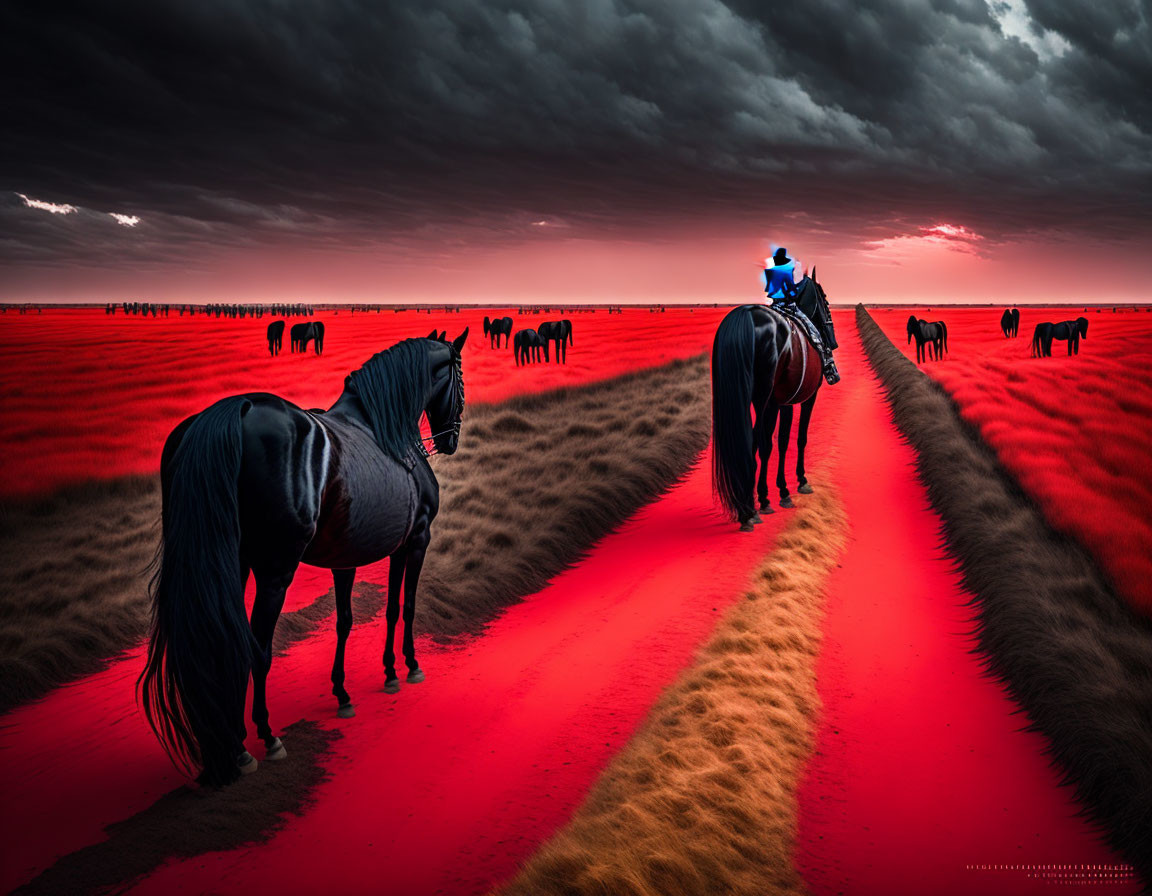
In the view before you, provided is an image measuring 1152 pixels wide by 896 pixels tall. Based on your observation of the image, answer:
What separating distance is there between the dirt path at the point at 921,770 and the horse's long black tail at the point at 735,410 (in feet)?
6.62

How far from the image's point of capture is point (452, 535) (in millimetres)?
10695

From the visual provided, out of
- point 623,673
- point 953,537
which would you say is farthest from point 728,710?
point 953,537

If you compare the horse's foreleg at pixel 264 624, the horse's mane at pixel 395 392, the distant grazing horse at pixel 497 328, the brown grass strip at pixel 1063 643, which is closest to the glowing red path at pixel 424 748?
the horse's foreleg at pixel 264 624

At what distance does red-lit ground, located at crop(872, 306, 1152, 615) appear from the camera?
8992 mm

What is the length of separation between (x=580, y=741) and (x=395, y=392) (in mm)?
3224

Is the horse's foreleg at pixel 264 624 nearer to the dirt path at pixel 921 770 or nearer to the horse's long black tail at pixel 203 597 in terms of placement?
the horse's long black tail at pixel 203 597

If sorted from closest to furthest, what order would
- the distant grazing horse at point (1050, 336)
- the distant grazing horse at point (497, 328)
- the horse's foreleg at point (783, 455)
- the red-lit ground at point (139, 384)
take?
the horse's foreleg at point (783, 455) < the red-lit ground at point (139, 384) < the distant grazing horse at point (1050, 336) < the distant grazing horse at point (497, 328)

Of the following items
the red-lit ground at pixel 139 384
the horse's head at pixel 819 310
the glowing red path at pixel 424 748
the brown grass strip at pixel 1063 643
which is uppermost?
the horse's head at pixel 819 310

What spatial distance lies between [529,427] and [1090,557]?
13063 millimetres

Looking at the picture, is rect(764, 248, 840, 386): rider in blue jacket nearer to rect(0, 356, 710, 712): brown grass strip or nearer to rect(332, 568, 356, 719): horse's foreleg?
rect(0, 356, 710, 712): brown grass strip

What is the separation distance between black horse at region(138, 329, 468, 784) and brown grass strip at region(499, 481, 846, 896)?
2.28 metres

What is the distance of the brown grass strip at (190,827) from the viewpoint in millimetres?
3904

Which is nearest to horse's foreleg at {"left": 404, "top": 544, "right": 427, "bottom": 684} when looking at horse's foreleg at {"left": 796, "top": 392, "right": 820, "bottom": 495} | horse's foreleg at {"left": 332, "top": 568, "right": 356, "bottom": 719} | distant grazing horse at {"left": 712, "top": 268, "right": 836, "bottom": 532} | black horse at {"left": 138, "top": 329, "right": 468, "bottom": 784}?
black horse at {"left": 138, "top": 329, "right": 468, "bottom": 784}

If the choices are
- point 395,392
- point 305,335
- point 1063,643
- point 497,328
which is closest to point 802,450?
point 1063,643
